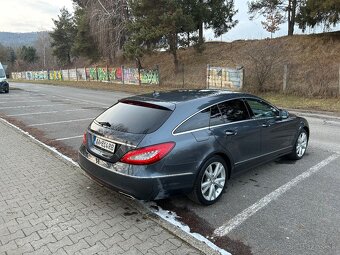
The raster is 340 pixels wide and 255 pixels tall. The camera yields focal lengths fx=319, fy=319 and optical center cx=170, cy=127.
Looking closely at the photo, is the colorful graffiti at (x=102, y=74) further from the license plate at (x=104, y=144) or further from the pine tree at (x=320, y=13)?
the license plate at (x=104, y=144)

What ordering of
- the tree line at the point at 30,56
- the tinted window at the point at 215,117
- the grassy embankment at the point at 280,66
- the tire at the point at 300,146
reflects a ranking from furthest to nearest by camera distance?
the tree line at the point at 30,56, the grassy embankment at the point at 280,66, the tire at the point at 300,146, the tinted window at the point at 215,117

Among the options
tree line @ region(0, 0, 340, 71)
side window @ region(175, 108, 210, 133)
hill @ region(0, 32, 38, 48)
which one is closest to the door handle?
side window @ region(175, 108, 210, 133)

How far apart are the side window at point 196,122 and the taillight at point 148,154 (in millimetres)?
313

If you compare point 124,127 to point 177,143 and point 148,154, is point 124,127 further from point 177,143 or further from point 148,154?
point 177,143

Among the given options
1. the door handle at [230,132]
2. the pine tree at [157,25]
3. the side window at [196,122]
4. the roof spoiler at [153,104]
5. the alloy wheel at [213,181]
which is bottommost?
the alloy wheel at [213,181]

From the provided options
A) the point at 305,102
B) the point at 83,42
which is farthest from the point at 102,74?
the point at 305,102

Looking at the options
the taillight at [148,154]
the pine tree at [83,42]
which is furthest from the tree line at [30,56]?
the taillight at [148,154]

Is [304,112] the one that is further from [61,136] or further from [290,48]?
[290,48]

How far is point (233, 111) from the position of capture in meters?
4.74

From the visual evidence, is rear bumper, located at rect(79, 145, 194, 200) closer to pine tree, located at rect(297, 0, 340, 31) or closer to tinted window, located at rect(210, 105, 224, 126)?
tinted window, located at rect(210, 105, 224, 126)

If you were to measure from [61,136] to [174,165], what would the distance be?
5284mm

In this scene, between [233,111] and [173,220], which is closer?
[173,220]

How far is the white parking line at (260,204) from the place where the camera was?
3.64m

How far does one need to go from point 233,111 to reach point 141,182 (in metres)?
1.89
